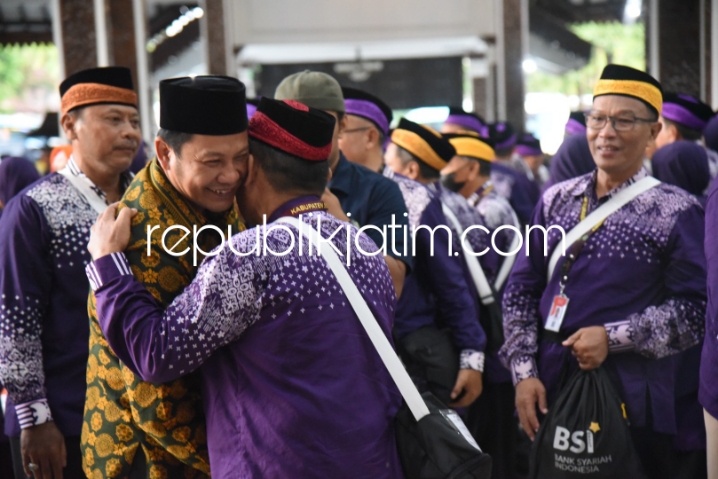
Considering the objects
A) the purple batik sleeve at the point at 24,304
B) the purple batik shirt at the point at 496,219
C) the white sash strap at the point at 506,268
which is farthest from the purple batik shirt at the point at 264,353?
the white sash strap at the point at 506,268

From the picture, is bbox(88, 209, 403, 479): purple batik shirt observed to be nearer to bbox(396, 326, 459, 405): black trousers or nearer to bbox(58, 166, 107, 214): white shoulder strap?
bbox(58, 166, 107, 214): white shoulder strap

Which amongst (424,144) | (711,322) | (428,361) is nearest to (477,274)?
(424,144)

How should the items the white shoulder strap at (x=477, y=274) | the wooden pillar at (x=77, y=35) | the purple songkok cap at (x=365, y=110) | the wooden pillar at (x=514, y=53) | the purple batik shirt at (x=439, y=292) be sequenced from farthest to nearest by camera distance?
the wooden pillar at (x=514, y=53) → the wooden pillar at (x=77, y=35) → the white shoulder strap at (x=477, y=274) → the purple songkok cap at (x=365, y=110) → the purple batik shirt at (x=439, y=292)

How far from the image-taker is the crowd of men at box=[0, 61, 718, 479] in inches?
74.7

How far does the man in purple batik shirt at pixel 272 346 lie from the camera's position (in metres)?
1.83

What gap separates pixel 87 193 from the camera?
279 cm

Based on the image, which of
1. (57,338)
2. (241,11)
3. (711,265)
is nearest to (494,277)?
(711,265)

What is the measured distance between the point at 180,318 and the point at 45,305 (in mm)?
1007

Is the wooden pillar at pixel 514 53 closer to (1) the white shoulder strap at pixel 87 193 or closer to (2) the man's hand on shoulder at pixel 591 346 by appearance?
(2) the man's hand on shoulder at pixel 591 346

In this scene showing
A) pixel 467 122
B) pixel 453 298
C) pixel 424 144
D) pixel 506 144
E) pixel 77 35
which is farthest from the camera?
pixel 506 144

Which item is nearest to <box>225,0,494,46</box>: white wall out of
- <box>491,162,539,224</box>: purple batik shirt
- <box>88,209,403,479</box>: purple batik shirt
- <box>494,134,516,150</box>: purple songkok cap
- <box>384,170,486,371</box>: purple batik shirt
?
<box>494,134,516,150</box>: purple songkok cap

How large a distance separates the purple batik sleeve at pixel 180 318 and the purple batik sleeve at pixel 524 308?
4.82 ft

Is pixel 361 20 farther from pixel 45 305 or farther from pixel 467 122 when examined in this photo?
pixel 45 305

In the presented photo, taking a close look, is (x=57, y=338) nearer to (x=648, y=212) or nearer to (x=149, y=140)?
(x=648, y=212)
